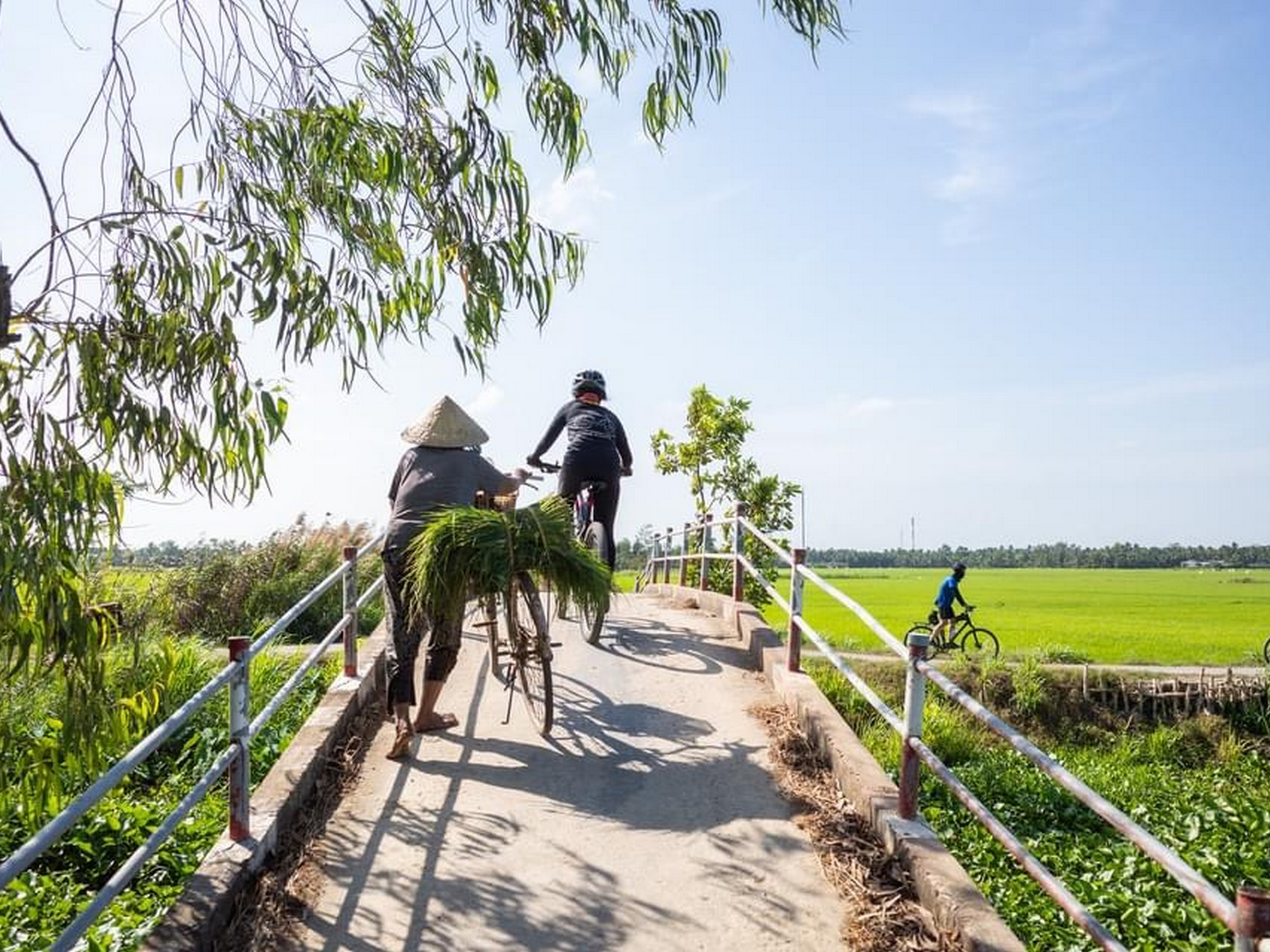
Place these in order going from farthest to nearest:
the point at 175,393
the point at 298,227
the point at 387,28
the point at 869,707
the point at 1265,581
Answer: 1. the point at 1265,581
2. the point at 869,707
3. the point at 387,28
4. the point at 298,227
5. the point at 175,393

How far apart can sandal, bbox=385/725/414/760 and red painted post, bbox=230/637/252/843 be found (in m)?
1.37

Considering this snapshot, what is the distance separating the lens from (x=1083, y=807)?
31.6 feet

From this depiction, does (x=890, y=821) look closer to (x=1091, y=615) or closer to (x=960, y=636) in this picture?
(x=960, y=636)

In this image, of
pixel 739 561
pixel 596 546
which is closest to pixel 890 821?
pixel 596 546

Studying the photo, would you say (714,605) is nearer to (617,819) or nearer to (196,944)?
(617,819)

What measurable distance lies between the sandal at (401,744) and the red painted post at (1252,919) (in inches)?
169

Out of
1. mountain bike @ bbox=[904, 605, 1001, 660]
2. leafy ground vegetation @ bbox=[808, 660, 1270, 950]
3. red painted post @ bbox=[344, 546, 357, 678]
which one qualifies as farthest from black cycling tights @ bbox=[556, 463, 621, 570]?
mountain bike @ bbox=[904, 605, 1001, 660]

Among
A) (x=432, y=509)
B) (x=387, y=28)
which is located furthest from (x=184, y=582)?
(x=387, y=28)

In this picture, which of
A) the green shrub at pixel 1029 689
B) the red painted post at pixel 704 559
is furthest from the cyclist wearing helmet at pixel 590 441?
the green shrub at pixel 1029 689

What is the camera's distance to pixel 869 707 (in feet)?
36.4

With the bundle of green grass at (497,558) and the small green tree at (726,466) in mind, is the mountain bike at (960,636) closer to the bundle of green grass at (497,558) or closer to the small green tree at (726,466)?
the small green tree at (726,466)

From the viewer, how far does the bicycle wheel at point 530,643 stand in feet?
18.5

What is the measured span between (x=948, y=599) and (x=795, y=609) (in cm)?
1197

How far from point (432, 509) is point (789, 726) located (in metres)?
2.48
